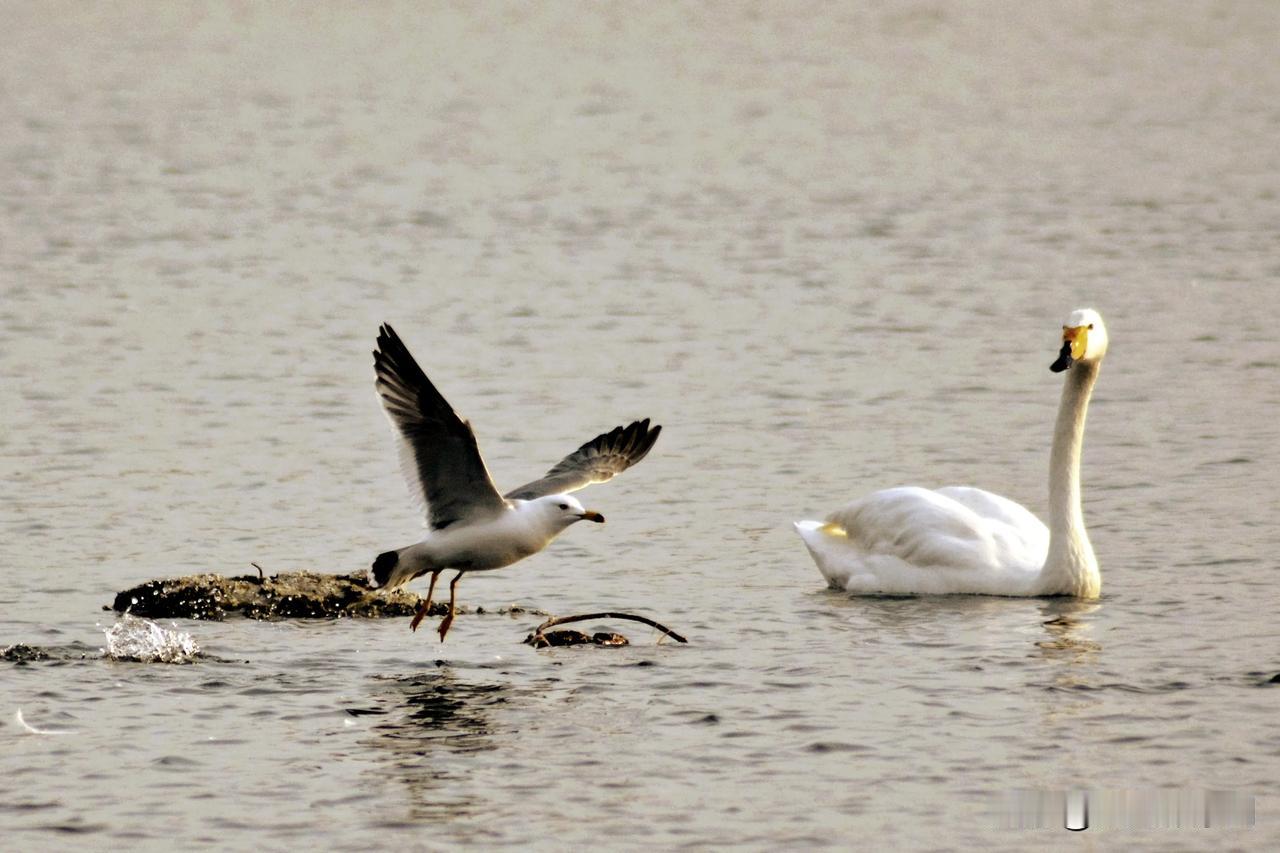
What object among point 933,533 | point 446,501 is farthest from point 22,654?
point 933,533

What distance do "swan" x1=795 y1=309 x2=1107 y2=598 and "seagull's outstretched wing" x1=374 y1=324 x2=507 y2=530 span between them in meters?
2.89

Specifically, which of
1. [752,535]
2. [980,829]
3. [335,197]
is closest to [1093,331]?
[752,535]

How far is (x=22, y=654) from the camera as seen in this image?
1271 cm

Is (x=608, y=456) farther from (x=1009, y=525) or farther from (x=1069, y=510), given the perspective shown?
(x=1069, y=510)

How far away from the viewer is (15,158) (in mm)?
35312

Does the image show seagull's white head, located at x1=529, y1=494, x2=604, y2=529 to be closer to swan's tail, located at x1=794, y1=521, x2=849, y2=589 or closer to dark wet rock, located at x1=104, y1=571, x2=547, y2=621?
dark wet rock, located at x1=104, y1=571, x2=547, y2=621

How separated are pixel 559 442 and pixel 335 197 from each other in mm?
14639

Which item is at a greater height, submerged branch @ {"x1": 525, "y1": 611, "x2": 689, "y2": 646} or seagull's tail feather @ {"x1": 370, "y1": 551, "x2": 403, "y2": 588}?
seagull's tail feather @ {"x1": 370, "y1": 551, "x2": 403, "y2": 588}

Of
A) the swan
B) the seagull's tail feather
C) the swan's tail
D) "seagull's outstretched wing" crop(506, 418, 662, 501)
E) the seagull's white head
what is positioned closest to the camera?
the seagull's white head

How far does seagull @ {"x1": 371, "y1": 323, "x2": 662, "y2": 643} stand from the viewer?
12.4m

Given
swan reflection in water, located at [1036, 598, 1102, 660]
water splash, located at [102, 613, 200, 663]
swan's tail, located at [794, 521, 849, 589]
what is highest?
swan's tail, located at [794, 521, 849, 589]

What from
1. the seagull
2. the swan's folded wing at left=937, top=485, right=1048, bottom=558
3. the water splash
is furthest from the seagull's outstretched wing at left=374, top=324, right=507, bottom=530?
the swan's folded wing at left=937, top=485, right=1048, bottom=558

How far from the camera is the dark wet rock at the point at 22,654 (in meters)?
12.7

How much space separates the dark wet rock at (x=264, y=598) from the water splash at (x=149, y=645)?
0.82 metres
